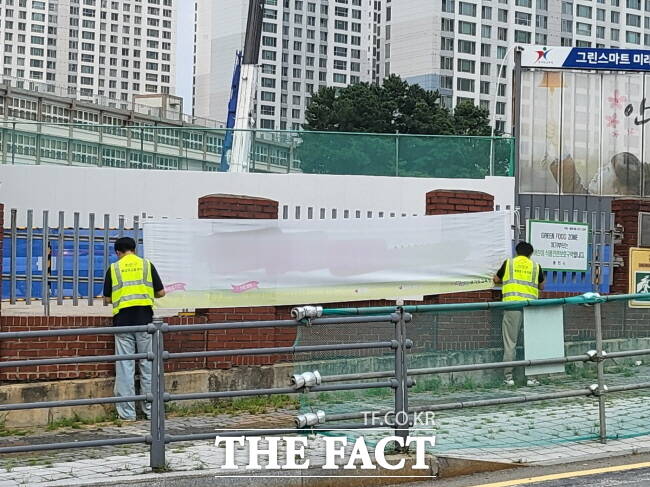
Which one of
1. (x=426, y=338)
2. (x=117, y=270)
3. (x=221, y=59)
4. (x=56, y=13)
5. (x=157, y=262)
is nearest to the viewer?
(x=426, y=338)

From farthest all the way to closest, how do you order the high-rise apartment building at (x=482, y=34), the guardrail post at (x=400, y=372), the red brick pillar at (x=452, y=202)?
the high-rise apartment building at (x=482, y=34) → the red brick pillar at (x=452, y=202) → the guardrail post at (x=400, y=372)

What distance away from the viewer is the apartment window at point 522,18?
13388 cm

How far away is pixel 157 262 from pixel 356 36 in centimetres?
14564

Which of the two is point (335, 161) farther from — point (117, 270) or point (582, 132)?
point (117, 270)

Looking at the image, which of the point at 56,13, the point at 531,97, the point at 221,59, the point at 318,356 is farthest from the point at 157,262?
the point at 56,13

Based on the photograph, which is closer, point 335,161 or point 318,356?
point 318,356

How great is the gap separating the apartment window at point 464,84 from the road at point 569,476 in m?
123

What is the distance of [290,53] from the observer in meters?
151

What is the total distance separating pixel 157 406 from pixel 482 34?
128 meters

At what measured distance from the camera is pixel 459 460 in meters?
8.43

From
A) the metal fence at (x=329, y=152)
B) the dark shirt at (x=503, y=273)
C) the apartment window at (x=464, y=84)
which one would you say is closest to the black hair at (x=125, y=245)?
the dark shirt at (x=503, y=273)

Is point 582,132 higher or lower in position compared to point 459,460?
higher

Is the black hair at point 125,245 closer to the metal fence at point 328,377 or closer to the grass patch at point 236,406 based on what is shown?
the grass patch at point 236,406

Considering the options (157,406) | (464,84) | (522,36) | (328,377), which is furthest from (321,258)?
(522,36)
